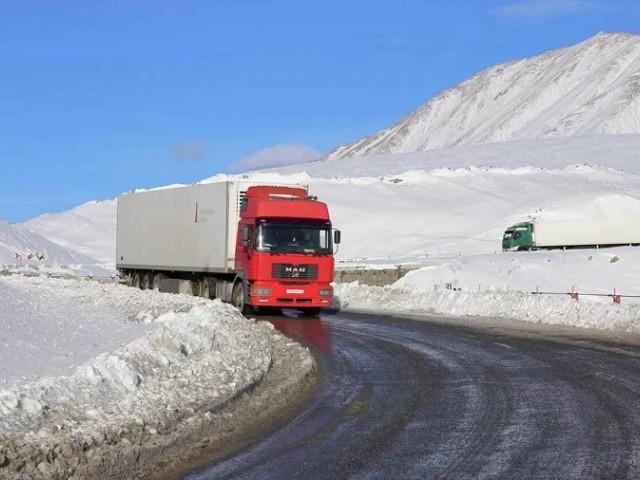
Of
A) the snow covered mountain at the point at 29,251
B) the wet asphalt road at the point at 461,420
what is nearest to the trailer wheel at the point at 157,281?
the wet asphalt road at the point at 461,420

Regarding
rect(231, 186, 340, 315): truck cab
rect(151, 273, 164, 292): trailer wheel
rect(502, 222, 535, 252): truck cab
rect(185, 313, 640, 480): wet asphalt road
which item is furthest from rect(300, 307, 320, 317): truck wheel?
rect(502, 222, 535, 252): truck cab

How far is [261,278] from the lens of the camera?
86.9 feet

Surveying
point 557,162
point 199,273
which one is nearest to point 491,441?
point 199,273

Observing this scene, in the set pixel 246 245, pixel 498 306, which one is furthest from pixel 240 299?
pixel 498 306

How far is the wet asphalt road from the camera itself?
7.87 m

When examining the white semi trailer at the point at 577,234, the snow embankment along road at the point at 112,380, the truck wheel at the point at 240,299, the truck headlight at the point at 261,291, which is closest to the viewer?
the snow embankment along road at the point at 112,380

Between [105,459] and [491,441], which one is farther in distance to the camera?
[491,441]

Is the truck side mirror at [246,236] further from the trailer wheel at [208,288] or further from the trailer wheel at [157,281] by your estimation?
the trailer wheel at [157,281]

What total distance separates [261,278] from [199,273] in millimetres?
6146

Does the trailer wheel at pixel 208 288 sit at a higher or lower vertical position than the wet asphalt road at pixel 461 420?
higher

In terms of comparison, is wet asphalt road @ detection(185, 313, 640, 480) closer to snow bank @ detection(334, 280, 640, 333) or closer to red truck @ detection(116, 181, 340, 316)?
snow bank @ detection(334, 280, 640, 333)

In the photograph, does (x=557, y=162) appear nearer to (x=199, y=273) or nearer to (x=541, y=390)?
(x=199, y=273)

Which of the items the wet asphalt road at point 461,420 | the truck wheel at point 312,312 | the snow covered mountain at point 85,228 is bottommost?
the wet asphalt road at point 461,420

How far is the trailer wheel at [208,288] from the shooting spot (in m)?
31.1
